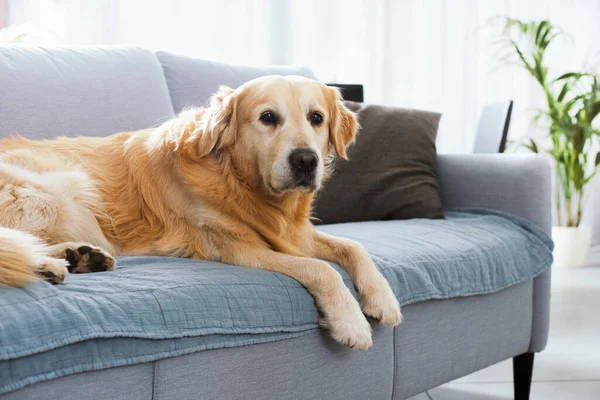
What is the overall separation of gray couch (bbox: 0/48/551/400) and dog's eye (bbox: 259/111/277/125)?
0.56 metres

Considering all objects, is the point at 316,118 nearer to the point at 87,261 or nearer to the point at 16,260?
the point at 87,261

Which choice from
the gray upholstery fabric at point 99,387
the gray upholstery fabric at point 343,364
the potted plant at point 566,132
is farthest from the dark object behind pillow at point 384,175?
the potted plant at point 566,132

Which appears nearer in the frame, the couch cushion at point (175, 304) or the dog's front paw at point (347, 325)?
the couch cushion at point (175, 304)

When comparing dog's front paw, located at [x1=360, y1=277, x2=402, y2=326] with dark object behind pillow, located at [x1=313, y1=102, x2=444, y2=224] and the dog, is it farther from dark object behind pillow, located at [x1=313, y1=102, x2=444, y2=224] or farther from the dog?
dark object behind pillow, located at [x1=313, y1=102, x2=444, y2=224]

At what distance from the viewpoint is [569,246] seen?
17.3 ft

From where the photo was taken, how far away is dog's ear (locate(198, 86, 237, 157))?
1.93 meters

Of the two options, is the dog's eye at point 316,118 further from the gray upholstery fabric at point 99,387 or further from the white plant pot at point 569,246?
the white plant pot at point 569,246

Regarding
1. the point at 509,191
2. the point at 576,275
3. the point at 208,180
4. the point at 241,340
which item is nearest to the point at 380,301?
the point at 241,340

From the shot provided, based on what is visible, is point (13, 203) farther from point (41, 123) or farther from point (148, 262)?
point (41, 123)

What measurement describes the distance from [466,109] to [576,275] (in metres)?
1.46

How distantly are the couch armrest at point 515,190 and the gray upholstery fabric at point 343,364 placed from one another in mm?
69

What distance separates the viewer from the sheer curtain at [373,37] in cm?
439

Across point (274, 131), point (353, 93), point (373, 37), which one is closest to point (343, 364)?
point (274, 131)

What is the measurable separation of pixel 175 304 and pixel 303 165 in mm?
549
